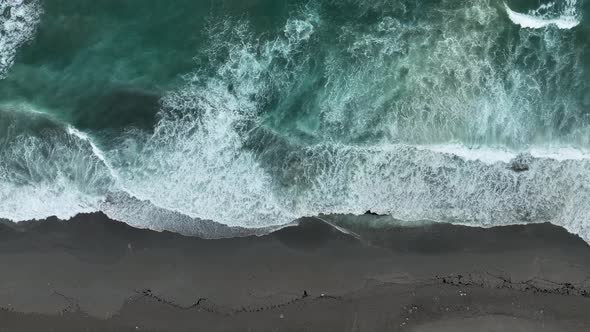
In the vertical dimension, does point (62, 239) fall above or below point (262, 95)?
below

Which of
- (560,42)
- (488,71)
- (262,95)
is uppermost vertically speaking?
(560,42)

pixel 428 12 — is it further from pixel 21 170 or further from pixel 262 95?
pixel 21 170

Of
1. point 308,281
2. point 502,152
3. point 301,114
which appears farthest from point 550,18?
point 308,281

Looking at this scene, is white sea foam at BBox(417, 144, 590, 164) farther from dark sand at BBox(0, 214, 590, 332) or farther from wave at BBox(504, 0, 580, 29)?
wave at BBox(504, 0, 580, 29)

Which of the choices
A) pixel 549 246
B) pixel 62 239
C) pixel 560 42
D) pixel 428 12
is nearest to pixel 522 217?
pixel 549 246

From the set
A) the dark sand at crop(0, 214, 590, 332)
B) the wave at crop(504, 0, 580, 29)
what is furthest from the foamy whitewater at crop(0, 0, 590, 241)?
the dark sand at crop(0, 214, 590, 332)
